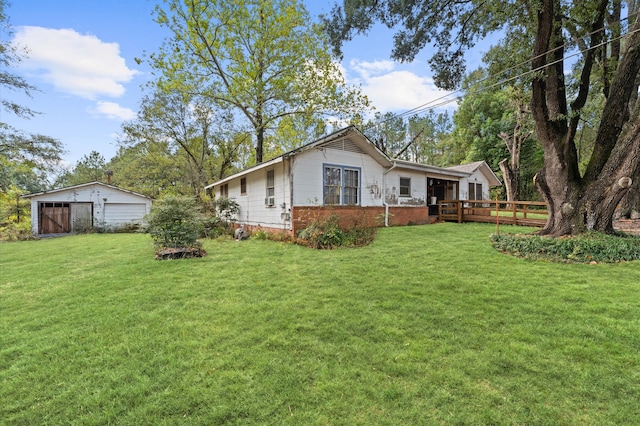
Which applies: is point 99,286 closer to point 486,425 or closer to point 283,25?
point 486,425

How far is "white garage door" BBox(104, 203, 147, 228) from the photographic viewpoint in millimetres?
17763

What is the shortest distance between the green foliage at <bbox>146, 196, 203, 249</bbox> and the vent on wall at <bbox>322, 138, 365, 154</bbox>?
517cm

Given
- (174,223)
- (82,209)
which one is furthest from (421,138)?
(174,223)

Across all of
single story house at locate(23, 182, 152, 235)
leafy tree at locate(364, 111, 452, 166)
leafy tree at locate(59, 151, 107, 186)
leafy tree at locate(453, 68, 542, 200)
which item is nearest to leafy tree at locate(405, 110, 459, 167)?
leafy tree at locate(364, 111, 452, 166)

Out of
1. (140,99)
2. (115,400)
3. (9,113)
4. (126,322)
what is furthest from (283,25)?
(115,400)

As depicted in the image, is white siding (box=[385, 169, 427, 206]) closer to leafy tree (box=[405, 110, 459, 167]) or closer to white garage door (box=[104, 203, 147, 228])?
white garage door (box=[104, 203, 147, 228])

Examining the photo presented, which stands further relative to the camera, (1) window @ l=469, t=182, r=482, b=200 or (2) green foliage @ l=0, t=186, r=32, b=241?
(1) window @ l=469, t=182, r=482, b=200

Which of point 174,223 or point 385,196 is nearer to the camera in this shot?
point 174,223

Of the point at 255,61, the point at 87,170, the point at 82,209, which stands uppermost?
the point at 255,61

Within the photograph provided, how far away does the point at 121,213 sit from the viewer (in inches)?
716

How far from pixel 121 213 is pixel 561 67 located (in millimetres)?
22224

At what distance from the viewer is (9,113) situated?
43.9 ft

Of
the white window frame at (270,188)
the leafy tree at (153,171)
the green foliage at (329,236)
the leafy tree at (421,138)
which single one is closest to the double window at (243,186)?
the white window frame at (270,188)

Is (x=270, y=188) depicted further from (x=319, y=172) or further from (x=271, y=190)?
(x=319, y=172)
